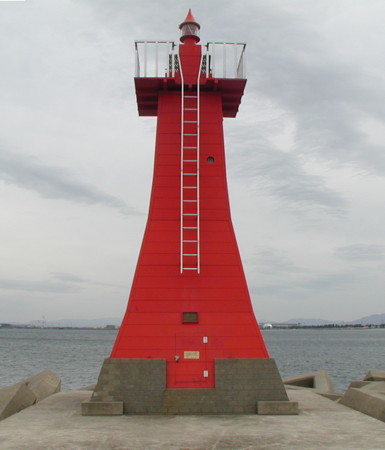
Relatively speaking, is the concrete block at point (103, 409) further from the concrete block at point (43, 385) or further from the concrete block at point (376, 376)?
the concrete block at point (376, 376)

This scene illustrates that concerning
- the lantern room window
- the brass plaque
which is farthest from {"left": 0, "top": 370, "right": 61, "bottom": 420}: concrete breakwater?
the lantern room window

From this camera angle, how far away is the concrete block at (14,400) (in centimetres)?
1435

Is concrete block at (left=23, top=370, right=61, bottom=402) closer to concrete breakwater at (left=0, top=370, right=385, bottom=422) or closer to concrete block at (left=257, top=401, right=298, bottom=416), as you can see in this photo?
concrete breakwater at (left=0, top=370, right=385, bottom=422)

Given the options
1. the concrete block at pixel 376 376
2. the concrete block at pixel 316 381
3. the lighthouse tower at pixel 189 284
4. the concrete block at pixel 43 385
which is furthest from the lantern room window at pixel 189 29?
the concrete block at pixel 376 376

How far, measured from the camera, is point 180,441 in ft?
36.4

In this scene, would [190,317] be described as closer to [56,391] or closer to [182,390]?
[182,390]

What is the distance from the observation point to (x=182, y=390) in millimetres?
14414

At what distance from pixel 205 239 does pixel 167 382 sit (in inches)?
163

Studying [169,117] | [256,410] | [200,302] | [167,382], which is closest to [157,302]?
[200,302]

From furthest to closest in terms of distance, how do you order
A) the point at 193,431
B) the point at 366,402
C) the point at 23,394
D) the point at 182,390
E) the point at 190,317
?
the point at 23,394 → the point at 190,317 → the point at 366,402 → the point at 182,390 → the point at 193,431

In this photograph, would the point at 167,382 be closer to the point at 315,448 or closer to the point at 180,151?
the point at 315,448

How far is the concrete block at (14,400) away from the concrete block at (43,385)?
1.44 m

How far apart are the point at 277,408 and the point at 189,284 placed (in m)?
4.06

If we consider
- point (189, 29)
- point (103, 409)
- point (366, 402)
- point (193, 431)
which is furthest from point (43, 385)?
point (189, 29)
